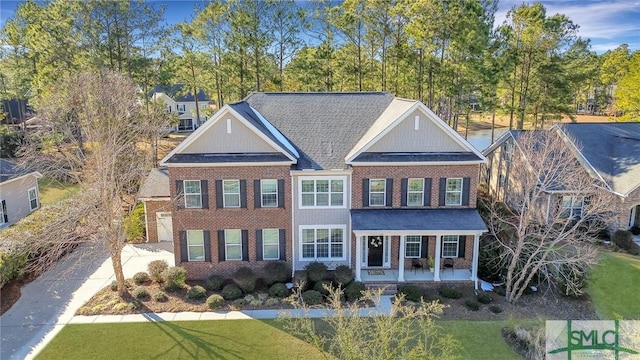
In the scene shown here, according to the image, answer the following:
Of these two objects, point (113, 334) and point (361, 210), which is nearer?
point (113, 334)

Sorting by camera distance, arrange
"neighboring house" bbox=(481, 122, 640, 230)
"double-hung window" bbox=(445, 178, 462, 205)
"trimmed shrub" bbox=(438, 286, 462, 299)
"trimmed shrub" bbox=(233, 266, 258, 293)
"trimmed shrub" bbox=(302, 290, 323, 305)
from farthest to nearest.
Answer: "neighboring house" bbox=(481, 122, 640, 230) < "double-hung window" bbox=(445, 178, 462, 205) < "trimmed shrub" bbox=(233, 266, 258, 293) < "trimmed shrub" bbox=(438, 286, 462, 299) < "trimmed shrub" bbox=(302, 290, 323, 305)

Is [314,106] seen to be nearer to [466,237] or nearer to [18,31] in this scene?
[466,237]

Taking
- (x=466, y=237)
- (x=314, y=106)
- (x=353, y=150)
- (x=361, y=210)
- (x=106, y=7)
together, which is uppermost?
(x=106, y=7)

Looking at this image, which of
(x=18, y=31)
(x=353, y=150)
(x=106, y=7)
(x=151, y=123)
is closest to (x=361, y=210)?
(x=353, y=150)

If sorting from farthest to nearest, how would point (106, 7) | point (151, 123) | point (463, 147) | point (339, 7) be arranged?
point (339, 7) → point (106, 7) → point (151, 123) → point (463, 147)

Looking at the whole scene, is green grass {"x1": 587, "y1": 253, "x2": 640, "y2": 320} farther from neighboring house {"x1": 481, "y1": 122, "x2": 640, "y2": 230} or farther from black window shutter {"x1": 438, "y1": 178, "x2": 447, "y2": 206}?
black window shutter {"x1": 438, "y1": 178, "x2": 447, "y2": 206}

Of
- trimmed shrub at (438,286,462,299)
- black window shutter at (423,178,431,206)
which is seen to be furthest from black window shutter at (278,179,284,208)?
trimmed shrub at (438,286,462,299)
